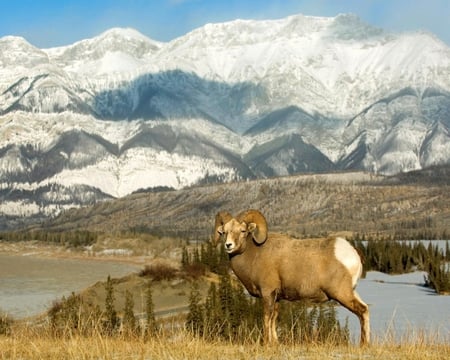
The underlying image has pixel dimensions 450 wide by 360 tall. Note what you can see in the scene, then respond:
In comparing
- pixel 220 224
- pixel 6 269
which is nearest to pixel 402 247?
pixel 6 269

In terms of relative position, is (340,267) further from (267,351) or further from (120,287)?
(120,287)

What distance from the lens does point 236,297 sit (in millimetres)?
59375

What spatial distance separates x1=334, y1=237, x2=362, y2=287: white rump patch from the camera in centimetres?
1509

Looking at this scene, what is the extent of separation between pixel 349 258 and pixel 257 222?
224 cm

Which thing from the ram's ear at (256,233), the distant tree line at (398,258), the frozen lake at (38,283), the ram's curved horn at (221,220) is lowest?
the frozen lake at (38,283)

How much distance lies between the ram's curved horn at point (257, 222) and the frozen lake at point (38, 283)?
6785 centimetres

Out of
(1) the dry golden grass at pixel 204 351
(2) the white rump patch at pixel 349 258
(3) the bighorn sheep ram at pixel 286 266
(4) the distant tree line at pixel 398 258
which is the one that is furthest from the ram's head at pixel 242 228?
(4) the distant tree line at pixel 398 258

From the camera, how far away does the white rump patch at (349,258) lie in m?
15.1

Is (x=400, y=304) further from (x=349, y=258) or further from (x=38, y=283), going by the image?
(x=38, y=283)

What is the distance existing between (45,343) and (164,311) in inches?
2961

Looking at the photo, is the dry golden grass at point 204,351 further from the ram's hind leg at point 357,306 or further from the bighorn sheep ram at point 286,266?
the bighorn sheep ram at point 286,266

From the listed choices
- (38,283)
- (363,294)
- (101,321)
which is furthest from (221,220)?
(38,283)

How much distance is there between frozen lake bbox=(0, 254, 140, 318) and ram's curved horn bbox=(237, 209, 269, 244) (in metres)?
67.8

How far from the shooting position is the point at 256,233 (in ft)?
52.5
